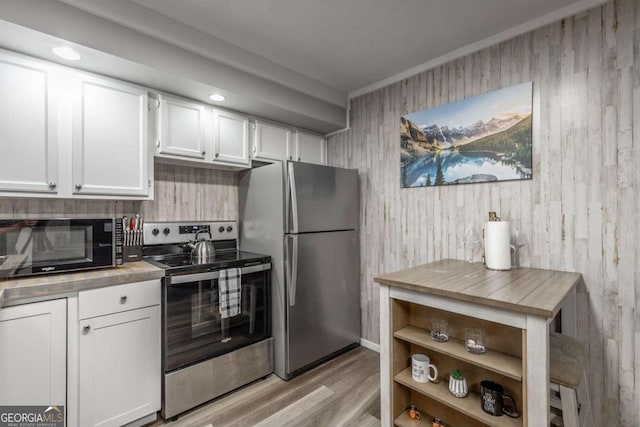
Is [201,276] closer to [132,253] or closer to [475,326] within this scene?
[132,253]

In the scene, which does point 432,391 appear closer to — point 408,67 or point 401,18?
point 401,18

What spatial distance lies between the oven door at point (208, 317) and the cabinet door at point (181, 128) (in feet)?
3.09

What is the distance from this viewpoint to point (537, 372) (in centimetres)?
117

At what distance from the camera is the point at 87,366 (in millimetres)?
1660

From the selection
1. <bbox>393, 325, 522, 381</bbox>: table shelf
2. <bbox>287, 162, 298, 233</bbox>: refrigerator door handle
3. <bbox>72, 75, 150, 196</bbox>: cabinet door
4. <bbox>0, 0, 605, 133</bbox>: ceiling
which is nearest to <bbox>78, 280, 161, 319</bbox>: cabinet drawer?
<bbox>72, 75, 150, 196</bbox>: cabinet door

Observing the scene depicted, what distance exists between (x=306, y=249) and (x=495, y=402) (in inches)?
61.4

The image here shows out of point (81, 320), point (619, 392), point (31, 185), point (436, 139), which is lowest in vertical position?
point (619, 392)

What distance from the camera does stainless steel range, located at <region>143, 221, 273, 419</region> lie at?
75.8 inches

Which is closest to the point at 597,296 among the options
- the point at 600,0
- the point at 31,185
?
the point at 600,0

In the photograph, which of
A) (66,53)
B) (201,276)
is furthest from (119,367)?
(66,53)

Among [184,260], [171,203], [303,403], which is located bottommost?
[303,403]

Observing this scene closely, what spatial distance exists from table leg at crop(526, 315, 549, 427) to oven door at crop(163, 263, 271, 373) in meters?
1.77

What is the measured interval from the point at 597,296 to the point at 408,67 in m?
2.07

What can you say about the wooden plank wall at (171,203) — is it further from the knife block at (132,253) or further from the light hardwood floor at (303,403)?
the light hardwood floor at (303,403)
